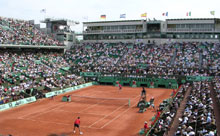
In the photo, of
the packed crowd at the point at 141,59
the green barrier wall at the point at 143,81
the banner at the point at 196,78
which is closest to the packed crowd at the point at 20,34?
the packed crowd at the point at 141,59

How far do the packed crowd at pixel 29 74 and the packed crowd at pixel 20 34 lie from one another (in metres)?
2.68

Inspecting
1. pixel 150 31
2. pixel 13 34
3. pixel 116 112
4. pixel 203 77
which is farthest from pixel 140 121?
pixel 150 31

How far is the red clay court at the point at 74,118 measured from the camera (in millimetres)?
22047

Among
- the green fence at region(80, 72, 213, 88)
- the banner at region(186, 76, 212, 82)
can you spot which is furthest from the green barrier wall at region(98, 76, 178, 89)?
the banner at region(186, 76, 212, 82)

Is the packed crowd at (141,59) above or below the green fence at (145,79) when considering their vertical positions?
above

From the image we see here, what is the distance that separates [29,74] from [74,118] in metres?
22.6

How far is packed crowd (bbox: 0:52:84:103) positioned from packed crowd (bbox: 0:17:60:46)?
2683mm

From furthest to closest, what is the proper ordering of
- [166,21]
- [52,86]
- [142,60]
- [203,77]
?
[166,21], [142,60], [203,77], [52,86]

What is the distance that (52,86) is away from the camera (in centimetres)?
4412

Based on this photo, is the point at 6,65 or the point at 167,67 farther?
the point at 167,67

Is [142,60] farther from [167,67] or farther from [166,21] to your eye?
[166,21]

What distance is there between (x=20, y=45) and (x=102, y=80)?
18.8 metres

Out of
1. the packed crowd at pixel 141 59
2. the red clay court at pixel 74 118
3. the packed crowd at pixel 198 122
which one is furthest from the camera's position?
the packed crowd at pixel 141 59

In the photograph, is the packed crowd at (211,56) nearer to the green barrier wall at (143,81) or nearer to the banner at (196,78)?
the banner at (196,78)
